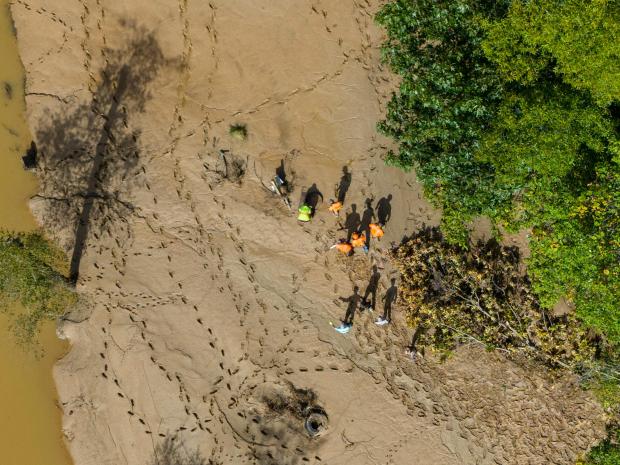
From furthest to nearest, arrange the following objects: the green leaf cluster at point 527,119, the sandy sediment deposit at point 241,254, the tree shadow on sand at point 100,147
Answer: the tree shadow on sand at point 100,147, the sandy sediment deposit at point 241,254, the green leaf cluster at point 527,119

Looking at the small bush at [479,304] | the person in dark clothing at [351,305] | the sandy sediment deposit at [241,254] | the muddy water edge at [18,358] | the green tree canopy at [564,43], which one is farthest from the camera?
the muddy water edge at [18,358]

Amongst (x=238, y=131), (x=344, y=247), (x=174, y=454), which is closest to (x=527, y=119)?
(x=344, y=247)

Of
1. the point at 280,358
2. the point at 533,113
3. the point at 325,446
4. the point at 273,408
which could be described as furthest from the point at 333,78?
the point at 325,446

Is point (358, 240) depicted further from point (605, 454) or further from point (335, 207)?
point (605, 454)

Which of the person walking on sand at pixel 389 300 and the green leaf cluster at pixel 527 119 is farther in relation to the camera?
the person walking on sand at pixel 389 300

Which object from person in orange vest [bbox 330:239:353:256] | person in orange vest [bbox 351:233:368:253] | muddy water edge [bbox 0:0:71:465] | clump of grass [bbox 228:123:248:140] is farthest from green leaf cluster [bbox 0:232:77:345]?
person in orange vest [bbox 351:233:368:253]

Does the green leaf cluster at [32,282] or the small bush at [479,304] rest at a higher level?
the small bush at [479,304]

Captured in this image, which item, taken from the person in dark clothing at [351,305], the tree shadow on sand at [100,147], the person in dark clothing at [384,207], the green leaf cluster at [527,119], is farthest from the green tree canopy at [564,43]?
the tree shadow on sand at [100,147]

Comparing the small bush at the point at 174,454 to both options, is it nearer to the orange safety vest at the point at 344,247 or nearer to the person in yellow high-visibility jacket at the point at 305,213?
the orange safety vest at the point at 344,247
